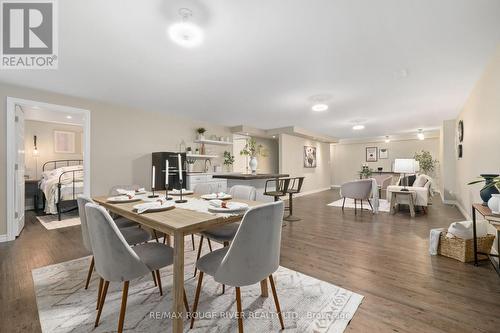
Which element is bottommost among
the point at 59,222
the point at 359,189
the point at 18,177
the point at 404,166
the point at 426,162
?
the point at 59,222

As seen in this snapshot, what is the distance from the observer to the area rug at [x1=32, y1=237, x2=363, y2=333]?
153 cm

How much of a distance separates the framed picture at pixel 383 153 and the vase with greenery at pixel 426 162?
1.10m

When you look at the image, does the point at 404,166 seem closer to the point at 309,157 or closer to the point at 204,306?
the point at 309,157

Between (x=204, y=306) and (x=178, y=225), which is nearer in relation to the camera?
(x=178, y=225)

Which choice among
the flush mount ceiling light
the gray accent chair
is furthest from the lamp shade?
the flush mount ceiling light

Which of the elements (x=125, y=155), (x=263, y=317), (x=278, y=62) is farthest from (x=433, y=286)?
(x=125, y=155)

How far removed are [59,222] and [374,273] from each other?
5.29 metres

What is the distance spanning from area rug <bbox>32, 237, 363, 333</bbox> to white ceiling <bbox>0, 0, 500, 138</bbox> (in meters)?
2.34

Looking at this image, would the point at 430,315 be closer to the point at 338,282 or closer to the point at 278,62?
the point at 338,282

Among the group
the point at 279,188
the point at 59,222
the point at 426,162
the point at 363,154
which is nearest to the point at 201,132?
the point at 279,188

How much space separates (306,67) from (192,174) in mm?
3359

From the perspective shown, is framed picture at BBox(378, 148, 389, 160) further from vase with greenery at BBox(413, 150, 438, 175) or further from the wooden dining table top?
the wooden dining table top

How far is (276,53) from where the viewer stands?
2.49 metres

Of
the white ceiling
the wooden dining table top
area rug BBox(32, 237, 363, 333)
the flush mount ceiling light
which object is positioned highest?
the white ceiling
